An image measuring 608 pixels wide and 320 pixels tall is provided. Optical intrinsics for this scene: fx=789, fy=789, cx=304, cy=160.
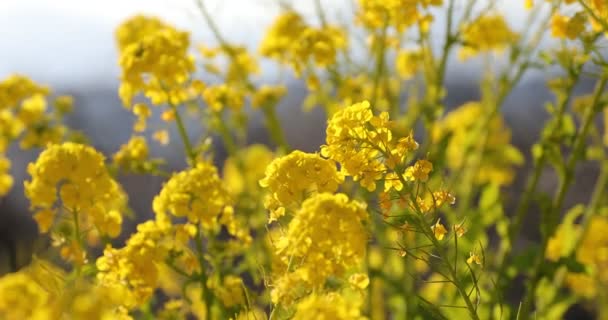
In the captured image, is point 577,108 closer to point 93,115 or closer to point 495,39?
point 495,39

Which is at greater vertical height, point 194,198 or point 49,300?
point 49,300

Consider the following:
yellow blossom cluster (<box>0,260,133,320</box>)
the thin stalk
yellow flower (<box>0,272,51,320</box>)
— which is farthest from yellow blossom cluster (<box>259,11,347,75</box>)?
yellow flower (<box>0,272,51,320</box>)

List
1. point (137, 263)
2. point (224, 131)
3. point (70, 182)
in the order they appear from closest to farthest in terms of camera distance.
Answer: point (137, 263), point (70, 182), point (224, 131)

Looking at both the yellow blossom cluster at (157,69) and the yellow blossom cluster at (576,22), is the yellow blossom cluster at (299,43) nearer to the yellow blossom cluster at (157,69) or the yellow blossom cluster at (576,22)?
the yellow blossom cluster at (157,69)

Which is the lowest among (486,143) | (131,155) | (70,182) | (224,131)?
(486,143)

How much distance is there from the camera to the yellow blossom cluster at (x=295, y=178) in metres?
1.58

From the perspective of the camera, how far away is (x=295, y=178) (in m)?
1.60

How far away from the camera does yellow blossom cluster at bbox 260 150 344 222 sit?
1.58m

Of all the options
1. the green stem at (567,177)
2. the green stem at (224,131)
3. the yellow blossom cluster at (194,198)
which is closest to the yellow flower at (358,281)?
the yellow blossom cluster at (194,198)

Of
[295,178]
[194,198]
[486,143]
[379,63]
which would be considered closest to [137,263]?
[194,198]

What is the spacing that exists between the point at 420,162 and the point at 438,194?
0.24 ft

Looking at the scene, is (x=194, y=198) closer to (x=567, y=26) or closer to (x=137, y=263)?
(x=137, y=263)

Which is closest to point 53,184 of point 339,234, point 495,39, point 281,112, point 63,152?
point 63,152

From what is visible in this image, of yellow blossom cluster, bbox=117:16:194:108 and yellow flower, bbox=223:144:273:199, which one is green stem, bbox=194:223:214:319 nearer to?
yellow blossom cluster, bbox=117:16:194:108
